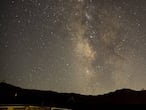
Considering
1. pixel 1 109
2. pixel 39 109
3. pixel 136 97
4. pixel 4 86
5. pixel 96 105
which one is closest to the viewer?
pixel 1 109

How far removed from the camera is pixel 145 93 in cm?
8106

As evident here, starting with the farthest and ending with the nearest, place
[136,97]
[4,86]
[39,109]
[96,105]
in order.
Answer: [4,86] < [136,97] < [96,105] < [39,109]

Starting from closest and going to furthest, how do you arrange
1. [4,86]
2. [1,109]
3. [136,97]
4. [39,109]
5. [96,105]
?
1. [1,109]
2. [39,109]
3. [96,105]
4. [136,97]
5. [4,86]

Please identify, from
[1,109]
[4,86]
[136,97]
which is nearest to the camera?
[1,109]

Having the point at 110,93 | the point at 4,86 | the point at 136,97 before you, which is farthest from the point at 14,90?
the point at 136,97

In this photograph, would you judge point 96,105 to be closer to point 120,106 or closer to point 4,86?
point 120,106

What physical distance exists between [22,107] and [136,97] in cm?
6615

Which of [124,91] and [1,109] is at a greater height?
[124,91]

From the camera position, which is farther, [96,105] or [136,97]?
[136,97]

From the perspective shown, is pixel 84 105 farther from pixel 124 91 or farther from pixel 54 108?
pixel 124 91

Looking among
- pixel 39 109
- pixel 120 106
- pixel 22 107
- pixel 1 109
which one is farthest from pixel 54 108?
pixel 120 106

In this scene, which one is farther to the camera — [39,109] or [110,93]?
[110,93]

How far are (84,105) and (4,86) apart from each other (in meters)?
68.0

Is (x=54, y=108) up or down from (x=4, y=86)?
down
